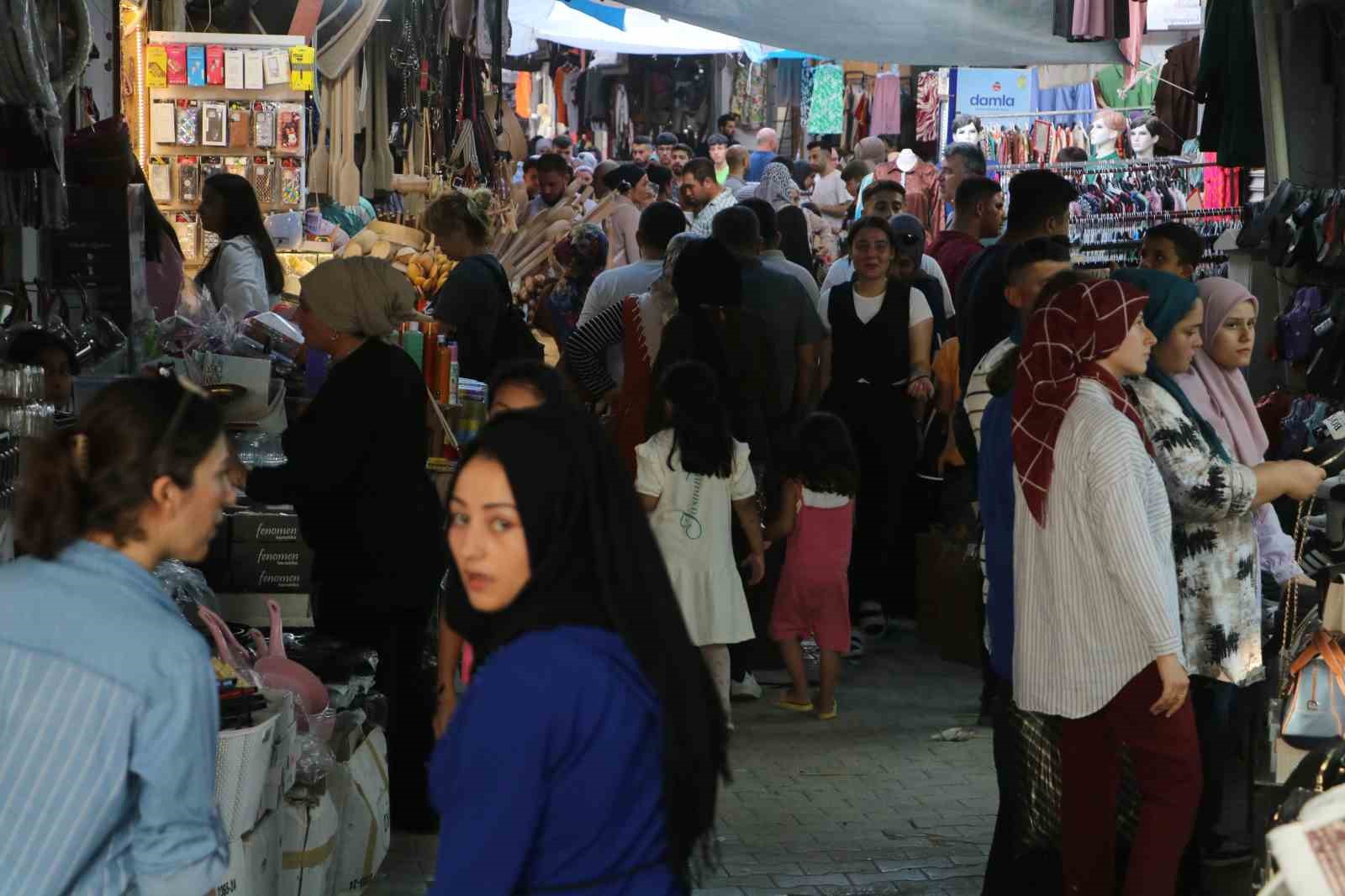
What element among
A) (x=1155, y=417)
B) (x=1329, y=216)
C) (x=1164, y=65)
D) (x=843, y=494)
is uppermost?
(x=1164, y=65)

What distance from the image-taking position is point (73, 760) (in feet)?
8.34

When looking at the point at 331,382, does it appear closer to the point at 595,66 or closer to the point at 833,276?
the point at 833,276

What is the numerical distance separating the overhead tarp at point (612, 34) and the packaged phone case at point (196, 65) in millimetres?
10421

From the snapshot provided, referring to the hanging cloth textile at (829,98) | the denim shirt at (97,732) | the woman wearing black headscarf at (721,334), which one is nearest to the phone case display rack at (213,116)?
the woman wearing black headscarf at (721,334)

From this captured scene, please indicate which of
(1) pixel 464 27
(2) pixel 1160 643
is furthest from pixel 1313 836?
(1) pixel 464 27

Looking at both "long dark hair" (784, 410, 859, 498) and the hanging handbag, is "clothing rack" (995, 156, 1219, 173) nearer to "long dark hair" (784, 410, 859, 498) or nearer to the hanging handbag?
"long dark hair" (784, 410, 859, 498)

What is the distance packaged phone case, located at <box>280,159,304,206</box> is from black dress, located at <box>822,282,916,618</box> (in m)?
3.44

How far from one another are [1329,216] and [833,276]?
2.58 m

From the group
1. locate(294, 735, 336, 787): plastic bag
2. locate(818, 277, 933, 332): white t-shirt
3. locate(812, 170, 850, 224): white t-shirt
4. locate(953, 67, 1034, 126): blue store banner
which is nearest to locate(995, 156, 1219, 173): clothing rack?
locate(818, 277, 933, 332): white t-shirt

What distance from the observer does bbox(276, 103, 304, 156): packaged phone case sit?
31.7 feet

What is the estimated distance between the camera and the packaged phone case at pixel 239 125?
378 inches

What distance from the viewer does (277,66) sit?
9.57 metres

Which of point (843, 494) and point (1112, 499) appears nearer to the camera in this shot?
point (1112, 499)

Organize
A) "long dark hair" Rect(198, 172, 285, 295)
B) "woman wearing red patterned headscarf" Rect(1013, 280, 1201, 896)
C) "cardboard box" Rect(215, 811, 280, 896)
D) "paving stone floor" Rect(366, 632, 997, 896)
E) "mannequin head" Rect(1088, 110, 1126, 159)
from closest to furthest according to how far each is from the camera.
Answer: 1. "cardboard box" Rect(215, 811, 280, 896)
2. "woman wearing red patterned headscarf" Rect(1013, 280, 1201, 896)
3. "paving stone floor" Rect(366, 632, 997, 896)
4. "long dark hair" Rect(198, 172, 285, 295)
5. "mannequin head" Rect(1088, 110, 1126, 159)
